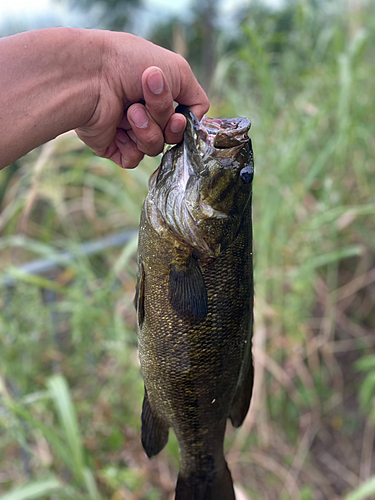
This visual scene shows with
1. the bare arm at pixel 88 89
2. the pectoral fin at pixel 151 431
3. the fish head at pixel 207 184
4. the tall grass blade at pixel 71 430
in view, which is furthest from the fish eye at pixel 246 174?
the tall grass blade at pixel 71 430

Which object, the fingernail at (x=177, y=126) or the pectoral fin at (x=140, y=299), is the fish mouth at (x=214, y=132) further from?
the pectoral fin at (x=140, y=299)

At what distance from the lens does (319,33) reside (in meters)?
2.48

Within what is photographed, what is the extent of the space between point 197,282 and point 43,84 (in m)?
0.60

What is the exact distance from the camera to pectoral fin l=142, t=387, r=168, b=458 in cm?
116

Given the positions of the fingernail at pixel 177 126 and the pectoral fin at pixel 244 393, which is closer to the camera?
the fingernail at pixel 177 126

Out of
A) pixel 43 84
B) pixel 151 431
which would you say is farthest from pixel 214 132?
pixel 151 431

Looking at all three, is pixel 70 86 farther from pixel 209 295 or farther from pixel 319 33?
pixel 319 33

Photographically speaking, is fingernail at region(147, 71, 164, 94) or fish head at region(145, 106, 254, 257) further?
fish head at region(145, 106, 254, 257)

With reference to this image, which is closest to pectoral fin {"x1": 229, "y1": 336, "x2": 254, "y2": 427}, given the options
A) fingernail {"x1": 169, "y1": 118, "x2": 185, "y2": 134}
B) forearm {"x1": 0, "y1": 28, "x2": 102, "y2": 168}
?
fingernail {"x1": 169, "y1": 118, "x2": 185, "y2": 134}

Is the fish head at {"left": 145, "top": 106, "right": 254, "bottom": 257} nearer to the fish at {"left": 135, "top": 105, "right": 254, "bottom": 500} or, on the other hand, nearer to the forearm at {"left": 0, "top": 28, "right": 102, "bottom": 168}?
the fish at {"left": 135, "top": 105, "right": 254, "bottom": 500}

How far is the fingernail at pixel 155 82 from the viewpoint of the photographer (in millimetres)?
912

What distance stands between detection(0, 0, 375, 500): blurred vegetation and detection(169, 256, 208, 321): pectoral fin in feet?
3.01

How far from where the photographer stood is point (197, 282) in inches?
43.0

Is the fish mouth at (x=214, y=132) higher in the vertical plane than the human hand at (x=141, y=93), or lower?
lower
